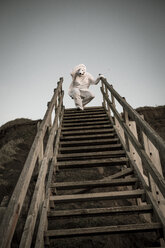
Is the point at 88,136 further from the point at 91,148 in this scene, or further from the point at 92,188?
the point at 92,188

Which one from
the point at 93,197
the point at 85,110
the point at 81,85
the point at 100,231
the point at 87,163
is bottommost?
the point at 100,231

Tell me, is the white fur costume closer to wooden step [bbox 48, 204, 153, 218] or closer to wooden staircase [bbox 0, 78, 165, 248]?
wooden staircase [bbox 0, 78, 165, 248]

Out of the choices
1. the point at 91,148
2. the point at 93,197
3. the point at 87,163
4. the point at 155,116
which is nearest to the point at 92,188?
the point at 87,163

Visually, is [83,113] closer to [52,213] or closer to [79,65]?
[79,65]

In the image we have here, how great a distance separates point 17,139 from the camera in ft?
30.3

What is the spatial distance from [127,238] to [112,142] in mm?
1695

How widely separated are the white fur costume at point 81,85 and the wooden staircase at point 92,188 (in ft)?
1.49

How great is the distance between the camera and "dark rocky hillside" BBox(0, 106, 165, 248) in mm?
7859

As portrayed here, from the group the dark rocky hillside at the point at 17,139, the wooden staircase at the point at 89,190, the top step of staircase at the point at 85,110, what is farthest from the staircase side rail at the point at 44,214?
the dark rocky hillside at the point at 17,139

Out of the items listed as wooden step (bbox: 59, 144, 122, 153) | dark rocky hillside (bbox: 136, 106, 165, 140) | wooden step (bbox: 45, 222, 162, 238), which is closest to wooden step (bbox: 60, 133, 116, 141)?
wooden step (bbox: 59, 144, 122, 153)

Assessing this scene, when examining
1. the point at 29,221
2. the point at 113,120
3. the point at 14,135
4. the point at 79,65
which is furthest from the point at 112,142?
the point at 14,135

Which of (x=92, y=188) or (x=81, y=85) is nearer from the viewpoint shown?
(x=92, y=188)

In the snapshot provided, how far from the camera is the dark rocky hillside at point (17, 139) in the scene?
7.86 m

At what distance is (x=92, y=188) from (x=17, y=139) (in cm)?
677
